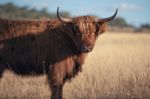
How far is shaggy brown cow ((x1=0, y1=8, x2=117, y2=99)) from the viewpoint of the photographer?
411 inches

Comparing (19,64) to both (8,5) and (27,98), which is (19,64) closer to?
(27,98)

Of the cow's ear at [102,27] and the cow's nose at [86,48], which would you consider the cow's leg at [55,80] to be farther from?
the cow's ear at [102,27]

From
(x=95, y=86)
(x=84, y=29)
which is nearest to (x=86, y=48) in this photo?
(x=84, y=29)

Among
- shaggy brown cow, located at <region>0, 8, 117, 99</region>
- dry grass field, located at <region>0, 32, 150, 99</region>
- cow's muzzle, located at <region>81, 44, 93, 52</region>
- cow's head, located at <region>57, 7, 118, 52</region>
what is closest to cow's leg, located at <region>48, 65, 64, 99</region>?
shaggy brown cow, located at <region>0, 8, 117, 99</region>

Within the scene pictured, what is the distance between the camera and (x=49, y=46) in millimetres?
10742

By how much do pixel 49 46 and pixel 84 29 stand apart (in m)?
1.04

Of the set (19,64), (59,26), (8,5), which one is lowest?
(8,5)

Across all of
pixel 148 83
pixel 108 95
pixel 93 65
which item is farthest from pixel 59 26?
pixel 93 65

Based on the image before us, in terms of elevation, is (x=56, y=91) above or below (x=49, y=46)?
below

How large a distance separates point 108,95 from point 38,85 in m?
2.20

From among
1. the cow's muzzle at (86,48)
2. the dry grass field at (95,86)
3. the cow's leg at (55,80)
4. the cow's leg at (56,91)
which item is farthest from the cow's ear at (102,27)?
the cow's leg at (56,91)

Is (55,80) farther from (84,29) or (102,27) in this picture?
(102,27)

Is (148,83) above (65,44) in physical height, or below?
below

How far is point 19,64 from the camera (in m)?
10.9
